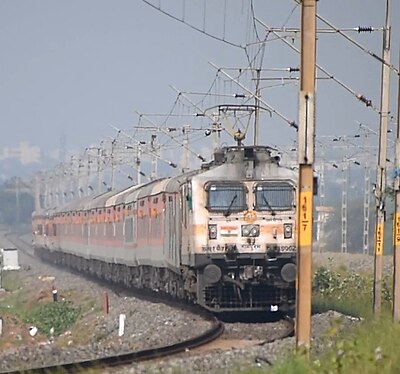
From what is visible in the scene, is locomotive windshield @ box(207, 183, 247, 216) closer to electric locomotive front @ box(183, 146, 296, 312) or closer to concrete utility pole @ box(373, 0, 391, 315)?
electric locomotive front @ box(183, 146, 296, 312)

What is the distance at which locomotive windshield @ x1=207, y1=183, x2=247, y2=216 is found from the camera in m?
20.7

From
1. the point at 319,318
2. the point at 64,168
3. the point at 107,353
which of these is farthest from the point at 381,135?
the point at 64,168

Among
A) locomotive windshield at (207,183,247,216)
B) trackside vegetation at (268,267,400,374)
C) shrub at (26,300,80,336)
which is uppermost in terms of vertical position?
locomotive windshield at (207,183,247,216)

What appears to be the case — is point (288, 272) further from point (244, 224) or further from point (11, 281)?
point (11, 281)

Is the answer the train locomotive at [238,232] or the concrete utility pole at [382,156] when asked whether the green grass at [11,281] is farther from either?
the concrete utility pole at [382,156]

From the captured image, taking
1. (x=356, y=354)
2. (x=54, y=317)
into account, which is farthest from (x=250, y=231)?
(x=54, y=317)

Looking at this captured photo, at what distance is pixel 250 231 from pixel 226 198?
77 cm

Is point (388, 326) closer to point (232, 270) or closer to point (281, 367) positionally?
point (281, 367)

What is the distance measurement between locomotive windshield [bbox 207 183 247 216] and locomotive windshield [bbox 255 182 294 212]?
30 cm

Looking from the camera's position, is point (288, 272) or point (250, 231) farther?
point (288, 272)

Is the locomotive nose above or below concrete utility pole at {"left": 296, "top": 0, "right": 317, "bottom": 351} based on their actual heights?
below

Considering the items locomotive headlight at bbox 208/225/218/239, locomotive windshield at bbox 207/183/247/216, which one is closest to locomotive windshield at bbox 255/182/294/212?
locomotive windshield at bbox 207/183/247/216

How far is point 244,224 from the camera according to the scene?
68.0 ft

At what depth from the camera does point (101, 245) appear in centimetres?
4022
